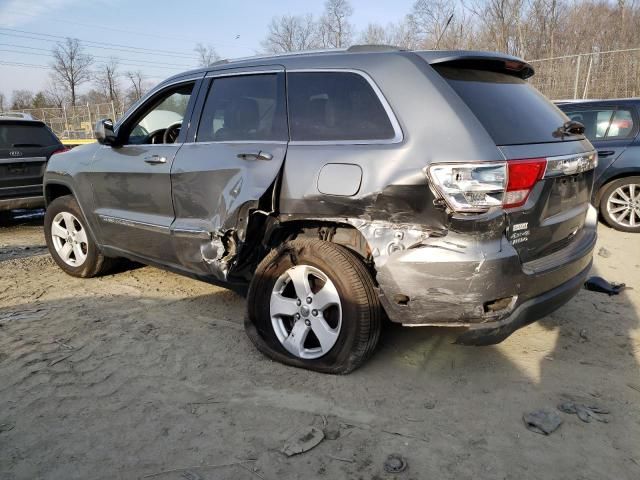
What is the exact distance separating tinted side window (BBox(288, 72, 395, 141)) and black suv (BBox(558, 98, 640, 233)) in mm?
5088

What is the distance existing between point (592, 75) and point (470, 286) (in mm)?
13683

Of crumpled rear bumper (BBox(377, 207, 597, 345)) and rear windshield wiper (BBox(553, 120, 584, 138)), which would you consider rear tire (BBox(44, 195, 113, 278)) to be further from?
rear windshield wiper (BBox(553, 120, 584, 138))

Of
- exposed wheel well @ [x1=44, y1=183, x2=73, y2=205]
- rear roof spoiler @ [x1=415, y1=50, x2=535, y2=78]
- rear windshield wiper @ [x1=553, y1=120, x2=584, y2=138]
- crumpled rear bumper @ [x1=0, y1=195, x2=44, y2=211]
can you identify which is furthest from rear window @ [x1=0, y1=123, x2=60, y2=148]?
rear windshield wiper @ [x1=553, y1=120, x2=584, y2=138]

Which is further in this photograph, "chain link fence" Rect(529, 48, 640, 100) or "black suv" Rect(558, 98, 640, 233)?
"chain link fence" Rect(529, 48, 640, 100)

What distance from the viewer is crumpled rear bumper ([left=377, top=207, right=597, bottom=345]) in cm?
244

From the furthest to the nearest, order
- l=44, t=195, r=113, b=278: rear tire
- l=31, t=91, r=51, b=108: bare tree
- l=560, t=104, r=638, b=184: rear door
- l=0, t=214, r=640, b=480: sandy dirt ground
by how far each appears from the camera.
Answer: l=31, t=91, r=51, b=108: bare tree
l=560, t=104, r=638, b=184: rear door
l=44, t=195, r=113, b=278: rear tire
l=0, t=214, r=640, b=480: sandy dirt ground

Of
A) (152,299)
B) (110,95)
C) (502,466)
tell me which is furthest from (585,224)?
(110,95)

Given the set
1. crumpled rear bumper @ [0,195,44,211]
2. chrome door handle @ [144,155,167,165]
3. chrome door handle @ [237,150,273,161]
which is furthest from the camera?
crumpled rear bumper @ [0,195,44,211]

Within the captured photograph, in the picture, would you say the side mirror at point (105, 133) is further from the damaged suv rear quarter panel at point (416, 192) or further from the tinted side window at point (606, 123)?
the tinted side window at point (606, 123)

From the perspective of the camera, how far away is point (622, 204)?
658 cm

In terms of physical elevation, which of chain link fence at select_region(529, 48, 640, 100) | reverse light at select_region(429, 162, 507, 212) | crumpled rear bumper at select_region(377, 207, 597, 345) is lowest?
crumpled rear bumper at select_region(377, 207, 597, 345)

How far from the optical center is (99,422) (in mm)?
2586

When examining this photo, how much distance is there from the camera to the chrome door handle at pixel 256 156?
3090 millimetres

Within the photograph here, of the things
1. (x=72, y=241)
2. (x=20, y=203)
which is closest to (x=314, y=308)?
(x=72, y=241)
